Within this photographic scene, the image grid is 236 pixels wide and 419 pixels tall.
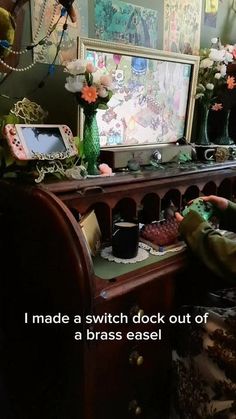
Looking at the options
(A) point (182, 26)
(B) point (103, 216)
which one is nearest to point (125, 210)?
(B) point (103, 216)

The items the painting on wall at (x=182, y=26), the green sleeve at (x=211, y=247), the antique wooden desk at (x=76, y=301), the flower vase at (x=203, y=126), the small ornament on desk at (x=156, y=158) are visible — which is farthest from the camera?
the flower vase at (x=203, y=126)

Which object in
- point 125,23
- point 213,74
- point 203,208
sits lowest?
point 203,208

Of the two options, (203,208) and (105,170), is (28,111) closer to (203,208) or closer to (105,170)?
(105,170)

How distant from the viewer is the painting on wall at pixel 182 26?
5.22 ft

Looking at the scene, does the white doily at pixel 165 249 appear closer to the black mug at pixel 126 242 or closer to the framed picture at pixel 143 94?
the black mug at pixel 126 242

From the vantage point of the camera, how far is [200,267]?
1.15m

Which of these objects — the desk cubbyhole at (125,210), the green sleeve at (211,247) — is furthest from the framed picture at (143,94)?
the green sleeve at (211,247)

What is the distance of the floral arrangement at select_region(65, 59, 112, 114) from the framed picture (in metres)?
0.12

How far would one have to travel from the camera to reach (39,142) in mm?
1039

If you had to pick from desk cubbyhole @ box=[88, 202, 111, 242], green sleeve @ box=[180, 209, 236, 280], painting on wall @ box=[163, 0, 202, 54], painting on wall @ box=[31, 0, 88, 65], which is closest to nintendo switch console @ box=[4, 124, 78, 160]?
desk cubbyhole @ box=[88, 202, 111, 242]

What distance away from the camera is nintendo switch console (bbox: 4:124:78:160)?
981 mm

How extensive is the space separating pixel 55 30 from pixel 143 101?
0.42 metres

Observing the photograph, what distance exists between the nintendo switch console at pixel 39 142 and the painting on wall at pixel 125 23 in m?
0.50

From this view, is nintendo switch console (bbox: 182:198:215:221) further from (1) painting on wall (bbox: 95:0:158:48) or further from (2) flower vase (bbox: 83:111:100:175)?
(1) painting on wall (bbox: 95:0:158:48)
